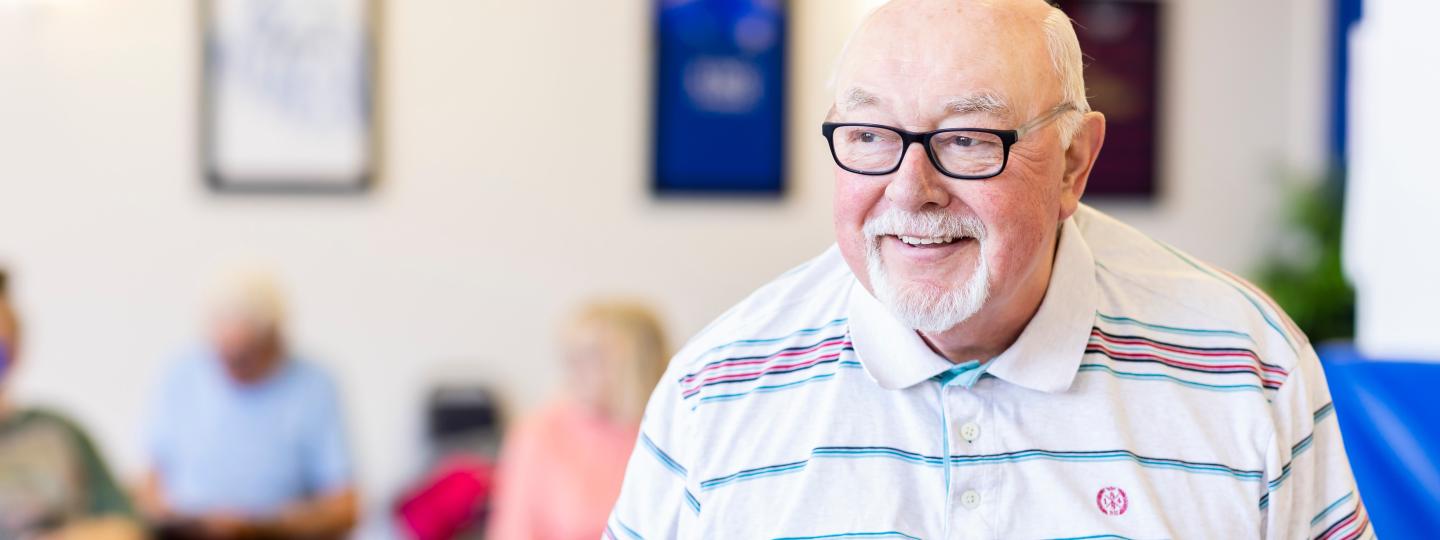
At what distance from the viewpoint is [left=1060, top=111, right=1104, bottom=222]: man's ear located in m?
1.31

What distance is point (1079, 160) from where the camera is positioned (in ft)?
4.34

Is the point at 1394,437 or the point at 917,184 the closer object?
the point at 917,184

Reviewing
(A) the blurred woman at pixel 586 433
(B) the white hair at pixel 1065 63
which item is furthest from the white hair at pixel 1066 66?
(A) the blurred woman at pixel 586 433

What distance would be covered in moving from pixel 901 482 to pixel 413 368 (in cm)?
336

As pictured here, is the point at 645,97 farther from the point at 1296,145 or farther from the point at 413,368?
the point at 1296,145

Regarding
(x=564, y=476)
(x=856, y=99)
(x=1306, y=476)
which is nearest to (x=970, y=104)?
(x=856, y=99)

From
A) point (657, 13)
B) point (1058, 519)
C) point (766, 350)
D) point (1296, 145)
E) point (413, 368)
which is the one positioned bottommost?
point (413, 368)

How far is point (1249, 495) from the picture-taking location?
1227 mm

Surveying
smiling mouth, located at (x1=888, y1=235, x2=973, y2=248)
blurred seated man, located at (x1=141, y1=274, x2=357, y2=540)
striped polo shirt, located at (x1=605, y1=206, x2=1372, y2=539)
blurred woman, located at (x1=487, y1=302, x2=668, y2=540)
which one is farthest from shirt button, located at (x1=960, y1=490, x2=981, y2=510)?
blurred seated man, located at (x1=141, y1=274, x2=357, y2=540)

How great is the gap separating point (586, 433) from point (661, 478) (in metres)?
1.85

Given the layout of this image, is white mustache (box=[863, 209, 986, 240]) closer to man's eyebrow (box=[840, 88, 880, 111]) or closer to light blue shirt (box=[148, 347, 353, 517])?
man's eyebrow (box=[840, 88, 880, 111])

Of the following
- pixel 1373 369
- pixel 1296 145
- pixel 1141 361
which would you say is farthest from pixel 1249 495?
pixel 1296 145

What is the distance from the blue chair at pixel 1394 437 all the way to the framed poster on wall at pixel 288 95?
3173 millimetres

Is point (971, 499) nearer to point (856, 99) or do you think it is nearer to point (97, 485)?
point (856, 99)
